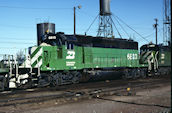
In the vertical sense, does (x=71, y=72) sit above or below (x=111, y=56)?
below

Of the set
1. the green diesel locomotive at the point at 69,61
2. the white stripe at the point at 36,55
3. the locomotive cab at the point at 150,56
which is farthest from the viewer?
the locomotive cab at the point at 150,56

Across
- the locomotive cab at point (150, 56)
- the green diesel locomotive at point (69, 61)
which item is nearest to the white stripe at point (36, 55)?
the green diesel locomotive at point (69, 61)

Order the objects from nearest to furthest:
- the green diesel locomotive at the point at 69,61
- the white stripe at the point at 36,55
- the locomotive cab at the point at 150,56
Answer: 1. the green diesel locomotive at the point at 69,61
2. the white stripe at the point at 36,55
3. the locomotive cab at the point at 150,56

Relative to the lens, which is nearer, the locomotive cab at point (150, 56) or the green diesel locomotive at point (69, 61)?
the green diesel locomotive at point (69, 61)

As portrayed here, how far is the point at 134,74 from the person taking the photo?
21.3m

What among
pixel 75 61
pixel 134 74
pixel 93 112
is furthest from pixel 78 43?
pixel 93 112

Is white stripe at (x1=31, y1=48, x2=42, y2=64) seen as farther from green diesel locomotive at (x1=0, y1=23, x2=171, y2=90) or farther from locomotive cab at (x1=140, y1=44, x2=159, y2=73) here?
locomotive cab at (x1=140, y1=44, x2=159, y2=73)

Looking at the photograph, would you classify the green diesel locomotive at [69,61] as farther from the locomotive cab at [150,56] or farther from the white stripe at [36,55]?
the locomotive cab at [150,56]

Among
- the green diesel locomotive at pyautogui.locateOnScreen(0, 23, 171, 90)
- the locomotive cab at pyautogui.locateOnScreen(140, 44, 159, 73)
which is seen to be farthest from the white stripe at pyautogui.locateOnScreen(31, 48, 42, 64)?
the locomotive cab at pyautogui.locateOnScreen(140, 44, 159, 73)

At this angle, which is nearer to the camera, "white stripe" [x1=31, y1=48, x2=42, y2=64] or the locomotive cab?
"white stripe" [x1=31, y1=48, x2=42, y2=64]

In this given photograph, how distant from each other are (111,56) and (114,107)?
11244 millimetres

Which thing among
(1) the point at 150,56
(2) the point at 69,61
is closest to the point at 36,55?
(2) the point at 69,61

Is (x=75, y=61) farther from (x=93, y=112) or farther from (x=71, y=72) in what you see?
(x=93, y=112)

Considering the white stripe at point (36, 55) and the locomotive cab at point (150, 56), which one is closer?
the white stripe at point (36, 55)
